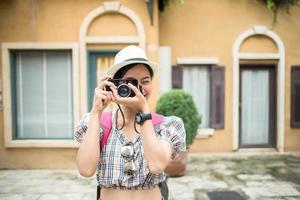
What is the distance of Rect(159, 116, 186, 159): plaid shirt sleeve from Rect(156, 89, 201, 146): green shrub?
400 cm

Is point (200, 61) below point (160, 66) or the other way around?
the other way around

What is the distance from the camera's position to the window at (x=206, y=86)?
7.71 metres

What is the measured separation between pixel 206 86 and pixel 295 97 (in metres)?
2.21

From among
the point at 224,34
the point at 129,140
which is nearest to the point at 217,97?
the point at 224,34

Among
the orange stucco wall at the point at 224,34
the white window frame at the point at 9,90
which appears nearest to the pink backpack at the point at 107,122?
the white window frame at the point at 9,90

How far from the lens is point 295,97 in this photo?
7.91 metres

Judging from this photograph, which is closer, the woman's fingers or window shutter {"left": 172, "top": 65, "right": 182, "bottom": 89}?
the woman's fingers

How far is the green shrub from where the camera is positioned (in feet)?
19.1

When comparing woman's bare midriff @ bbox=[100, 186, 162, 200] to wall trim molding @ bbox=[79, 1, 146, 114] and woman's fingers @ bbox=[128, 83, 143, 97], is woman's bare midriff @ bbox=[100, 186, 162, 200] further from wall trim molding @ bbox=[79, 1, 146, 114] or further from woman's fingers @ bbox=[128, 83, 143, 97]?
wall trim molding @ bbox=[79, 1, 146, 114]

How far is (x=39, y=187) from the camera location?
5.49 meters

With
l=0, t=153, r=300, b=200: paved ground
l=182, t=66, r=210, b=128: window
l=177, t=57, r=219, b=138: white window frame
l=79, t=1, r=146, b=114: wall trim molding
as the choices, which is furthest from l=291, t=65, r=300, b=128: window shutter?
l=79, t=1, r=146, b=114: wall trim molding

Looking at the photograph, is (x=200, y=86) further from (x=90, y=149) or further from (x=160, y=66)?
(x=90, y=149)

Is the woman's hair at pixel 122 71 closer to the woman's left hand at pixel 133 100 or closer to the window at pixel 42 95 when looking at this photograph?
the woman's left hand at pixel 133 100

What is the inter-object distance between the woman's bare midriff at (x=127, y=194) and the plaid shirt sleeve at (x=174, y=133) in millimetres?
257
